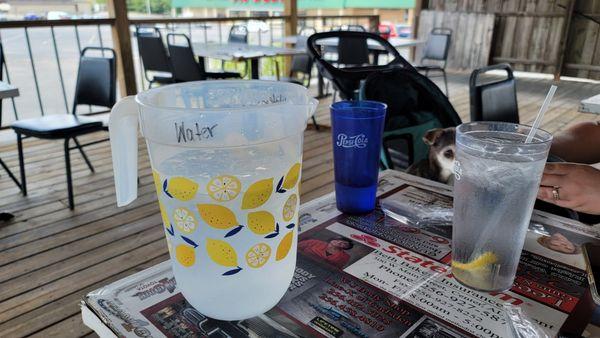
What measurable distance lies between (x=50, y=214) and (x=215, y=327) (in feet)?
7.76

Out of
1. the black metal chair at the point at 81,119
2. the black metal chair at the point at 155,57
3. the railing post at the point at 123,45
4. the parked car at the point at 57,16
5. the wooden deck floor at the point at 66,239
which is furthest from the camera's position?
the railing post at the point at 123,45

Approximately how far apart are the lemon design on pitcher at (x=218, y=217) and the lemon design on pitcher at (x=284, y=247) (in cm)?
7

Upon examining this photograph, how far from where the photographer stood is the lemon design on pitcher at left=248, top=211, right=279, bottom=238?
1.67 ft

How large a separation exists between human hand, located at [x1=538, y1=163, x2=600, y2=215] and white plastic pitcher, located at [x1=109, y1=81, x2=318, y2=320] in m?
0.51

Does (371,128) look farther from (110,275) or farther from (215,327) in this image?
(110,275)

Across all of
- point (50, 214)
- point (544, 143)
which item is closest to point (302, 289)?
point (544, 143)

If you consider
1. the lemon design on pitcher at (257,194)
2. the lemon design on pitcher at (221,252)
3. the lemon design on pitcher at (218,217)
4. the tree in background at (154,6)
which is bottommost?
the lemon design on pitcher at (221,252)

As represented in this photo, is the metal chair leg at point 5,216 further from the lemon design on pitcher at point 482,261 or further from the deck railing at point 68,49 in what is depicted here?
the lemon design on pitcher at point 482,261

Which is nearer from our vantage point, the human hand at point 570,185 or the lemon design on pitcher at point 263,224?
the lemon design on pitcher at point 263,224

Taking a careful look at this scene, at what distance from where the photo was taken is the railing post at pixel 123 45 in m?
4.32

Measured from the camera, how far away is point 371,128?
79 centimetres

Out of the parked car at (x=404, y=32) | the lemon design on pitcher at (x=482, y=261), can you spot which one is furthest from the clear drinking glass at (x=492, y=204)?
the parked car at (x=404, y=32)

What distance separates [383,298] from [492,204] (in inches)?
7.8

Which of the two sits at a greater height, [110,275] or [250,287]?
[250,287]
